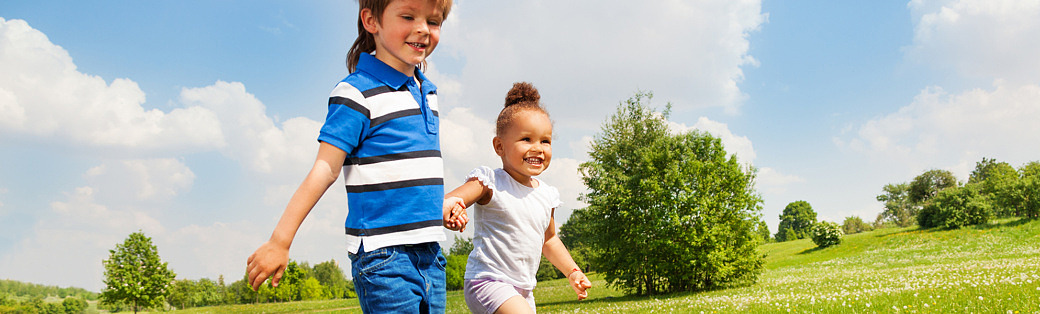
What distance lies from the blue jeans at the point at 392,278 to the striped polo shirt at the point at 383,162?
5 centimetres

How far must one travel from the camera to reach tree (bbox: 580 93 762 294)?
18609 millimetres

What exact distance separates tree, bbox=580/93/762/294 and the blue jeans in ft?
55.3

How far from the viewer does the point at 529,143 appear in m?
3.54

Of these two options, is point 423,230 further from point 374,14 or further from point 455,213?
point 374,14

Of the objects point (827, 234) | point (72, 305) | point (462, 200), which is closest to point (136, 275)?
point (72, 305)

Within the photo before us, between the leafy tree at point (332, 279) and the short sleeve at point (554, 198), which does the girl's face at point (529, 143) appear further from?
the leafy tree at point (332, 279)

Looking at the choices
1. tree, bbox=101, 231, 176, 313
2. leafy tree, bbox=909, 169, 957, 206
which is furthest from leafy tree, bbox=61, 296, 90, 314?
leafy tree, bbox=909, 169, 957, 206

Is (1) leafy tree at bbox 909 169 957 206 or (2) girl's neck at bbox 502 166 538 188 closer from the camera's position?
(2) girl's neck at bbox 502 166 538 188

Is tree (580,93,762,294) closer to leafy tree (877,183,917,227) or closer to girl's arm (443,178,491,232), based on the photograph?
girl's arm (443,178,491,232)

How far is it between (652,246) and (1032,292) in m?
11.2

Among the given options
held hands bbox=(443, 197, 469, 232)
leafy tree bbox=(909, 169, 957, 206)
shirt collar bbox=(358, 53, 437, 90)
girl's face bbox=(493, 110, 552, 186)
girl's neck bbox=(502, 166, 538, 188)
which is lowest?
held hands bbox=(443, 197, 469, 232)

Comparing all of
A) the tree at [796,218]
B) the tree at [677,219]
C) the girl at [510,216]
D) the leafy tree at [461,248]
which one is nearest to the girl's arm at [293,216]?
the girl at [510,216]

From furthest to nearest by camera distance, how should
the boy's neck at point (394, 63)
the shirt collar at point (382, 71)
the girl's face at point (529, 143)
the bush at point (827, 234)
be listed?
the bush at point (827, 234) → the girl's face at point (529, 143) → the boy's neck at point (394, 63) → the shirt collar at point (382, 71)

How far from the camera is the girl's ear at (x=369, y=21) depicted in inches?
109
